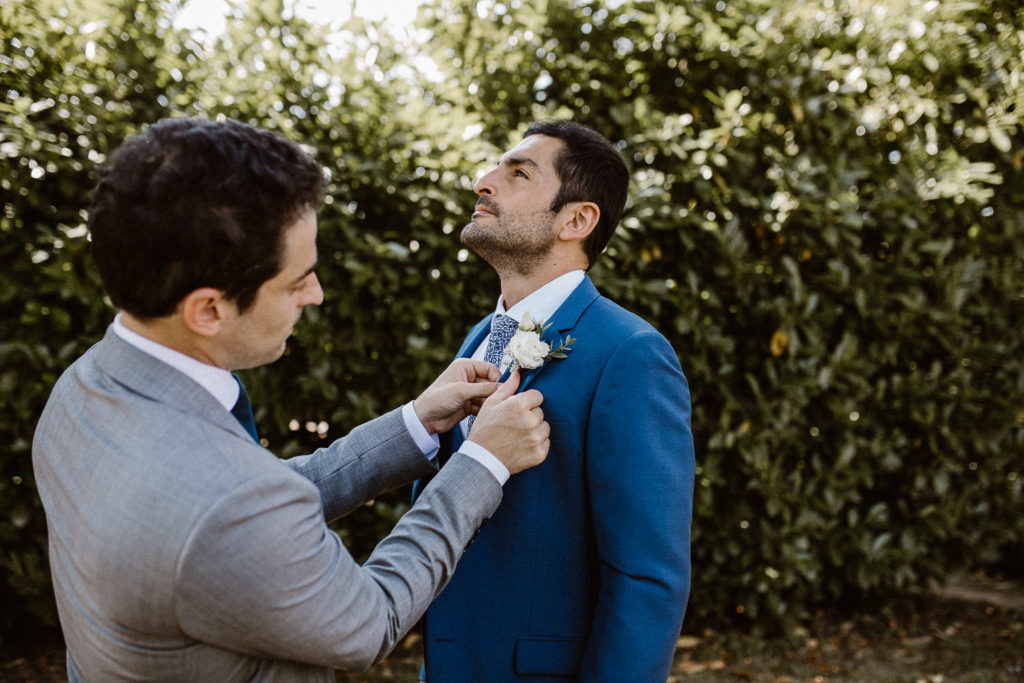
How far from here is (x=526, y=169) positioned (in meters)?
2.25

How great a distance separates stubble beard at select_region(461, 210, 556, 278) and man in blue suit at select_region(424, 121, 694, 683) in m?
0.17

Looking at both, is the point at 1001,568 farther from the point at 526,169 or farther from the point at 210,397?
the point at 210,397

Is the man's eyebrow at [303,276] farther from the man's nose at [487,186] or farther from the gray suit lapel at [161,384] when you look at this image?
the man's nose at [487,186]

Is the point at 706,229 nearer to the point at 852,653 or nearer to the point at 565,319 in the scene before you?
the point at 565,319

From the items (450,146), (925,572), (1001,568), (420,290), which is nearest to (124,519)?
(420,290)

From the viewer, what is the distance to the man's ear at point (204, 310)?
1.27m

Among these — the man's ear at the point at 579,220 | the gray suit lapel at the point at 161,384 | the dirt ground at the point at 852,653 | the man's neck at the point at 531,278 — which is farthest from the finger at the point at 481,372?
the dirt ground at the point at 852,653

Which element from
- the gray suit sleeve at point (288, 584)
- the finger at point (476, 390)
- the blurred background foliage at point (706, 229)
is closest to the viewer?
the gray suit sleeve at point (288, 584)

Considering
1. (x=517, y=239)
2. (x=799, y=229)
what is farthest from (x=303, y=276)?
(x=799, y=229)

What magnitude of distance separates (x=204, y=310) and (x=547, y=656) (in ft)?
4.11

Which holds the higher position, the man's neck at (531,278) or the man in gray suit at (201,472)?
the man's neck at (531,278)

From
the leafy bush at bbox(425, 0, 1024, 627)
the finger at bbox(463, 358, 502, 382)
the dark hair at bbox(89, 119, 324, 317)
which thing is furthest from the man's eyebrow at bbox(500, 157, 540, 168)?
the leafy bush at bbox(425, 0, 1024, 627)

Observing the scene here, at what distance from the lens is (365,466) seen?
1.99 m

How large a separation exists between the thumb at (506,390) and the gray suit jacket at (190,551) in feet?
1.34
